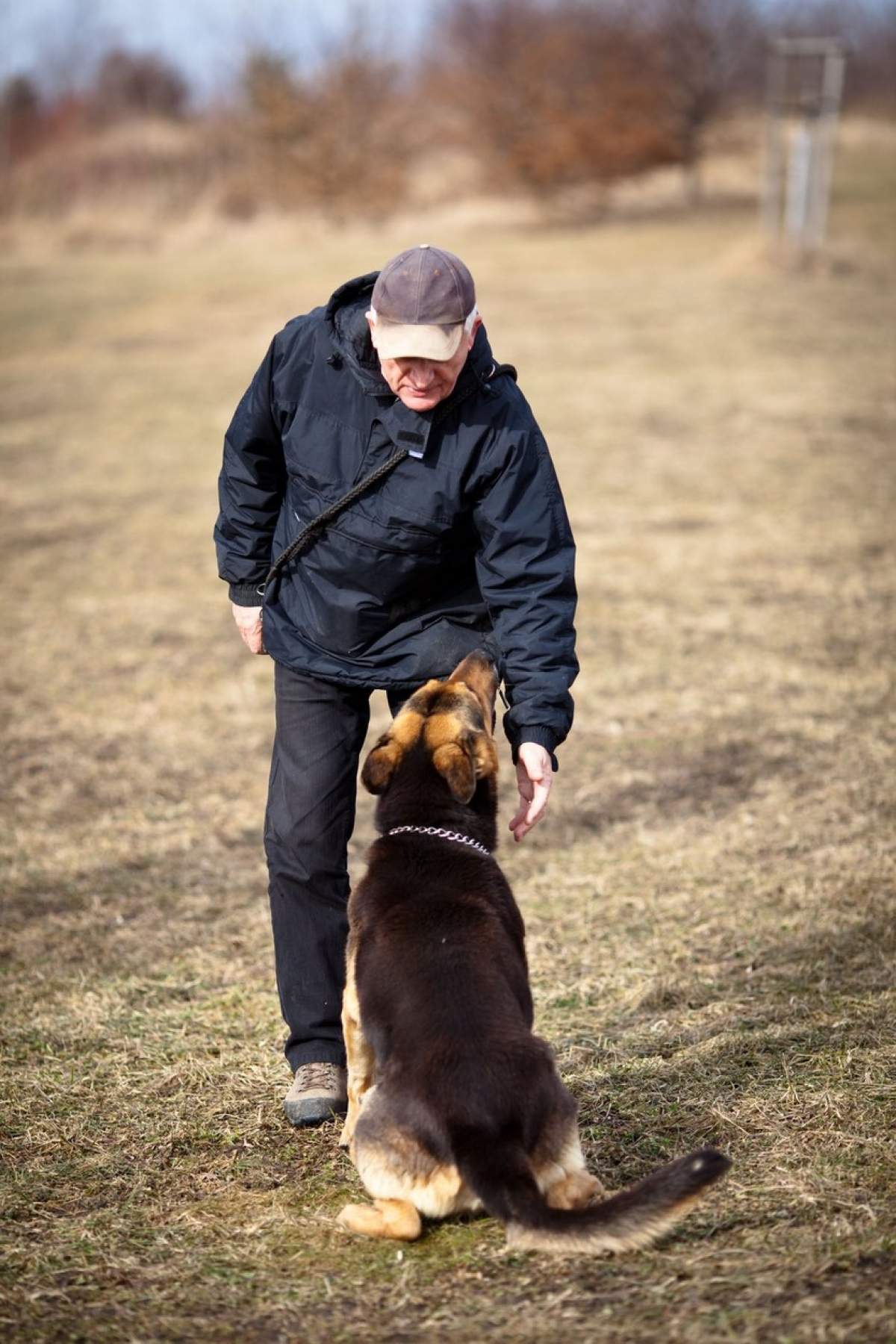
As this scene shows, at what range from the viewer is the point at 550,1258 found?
2947 mm

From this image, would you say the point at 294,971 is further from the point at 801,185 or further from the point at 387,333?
the point at 801,185

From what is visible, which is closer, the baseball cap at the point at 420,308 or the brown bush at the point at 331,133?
the baseball cap at the point at 420,308

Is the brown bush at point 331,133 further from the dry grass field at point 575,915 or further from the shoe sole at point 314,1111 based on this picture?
the shoe sole at point 314,1111

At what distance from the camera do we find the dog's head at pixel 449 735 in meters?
3.28

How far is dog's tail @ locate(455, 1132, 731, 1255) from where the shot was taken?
2662 mm

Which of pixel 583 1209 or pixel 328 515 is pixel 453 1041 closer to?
pixel 583 1209

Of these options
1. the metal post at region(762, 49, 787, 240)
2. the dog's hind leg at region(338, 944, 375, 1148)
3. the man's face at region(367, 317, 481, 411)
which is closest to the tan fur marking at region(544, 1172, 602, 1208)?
the dog's hind leg at region(338, 944, 375, 1148)

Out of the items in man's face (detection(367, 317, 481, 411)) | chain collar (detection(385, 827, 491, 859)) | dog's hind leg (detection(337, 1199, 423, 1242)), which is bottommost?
dog's hind leg (detection(337, 1199, 423, 1242))

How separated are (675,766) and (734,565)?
3.72 meters

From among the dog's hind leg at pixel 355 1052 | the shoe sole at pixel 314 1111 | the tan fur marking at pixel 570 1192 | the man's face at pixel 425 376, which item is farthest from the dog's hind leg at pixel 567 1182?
the man's face at pixel 425 376

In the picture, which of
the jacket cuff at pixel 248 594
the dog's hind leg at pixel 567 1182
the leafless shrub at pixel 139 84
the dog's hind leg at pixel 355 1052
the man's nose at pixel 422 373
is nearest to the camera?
the dog's hind leg at pixel 567 1182

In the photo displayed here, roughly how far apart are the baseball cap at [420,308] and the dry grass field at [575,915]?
203 centimetres

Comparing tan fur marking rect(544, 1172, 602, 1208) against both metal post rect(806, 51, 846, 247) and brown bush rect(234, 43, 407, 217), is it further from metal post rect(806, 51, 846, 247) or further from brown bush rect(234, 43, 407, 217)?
brown bush rect(234, 43, 407, 217)

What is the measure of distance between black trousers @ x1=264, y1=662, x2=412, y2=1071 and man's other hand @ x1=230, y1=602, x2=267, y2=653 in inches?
6.0
